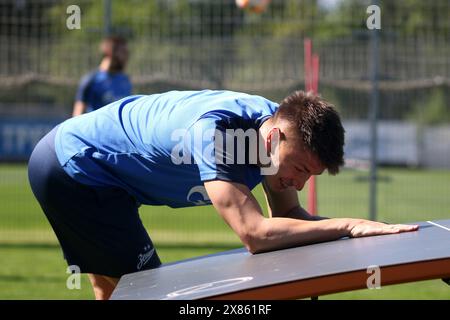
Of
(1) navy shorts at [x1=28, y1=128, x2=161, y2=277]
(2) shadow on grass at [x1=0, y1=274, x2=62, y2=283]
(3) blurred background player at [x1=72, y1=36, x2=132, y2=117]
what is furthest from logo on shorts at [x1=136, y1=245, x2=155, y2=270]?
(3) blurred background player at [x1=72, y1=36, x2=132, y2=117]

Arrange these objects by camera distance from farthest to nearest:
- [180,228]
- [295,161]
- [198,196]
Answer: [180,228]
[198,196]
[295,161]

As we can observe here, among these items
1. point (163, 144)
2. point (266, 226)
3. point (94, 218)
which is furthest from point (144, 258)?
point (266, 226)

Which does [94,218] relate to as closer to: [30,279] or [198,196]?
[198,196]

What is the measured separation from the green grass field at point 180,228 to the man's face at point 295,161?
3.41m

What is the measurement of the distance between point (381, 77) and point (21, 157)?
5.06 m

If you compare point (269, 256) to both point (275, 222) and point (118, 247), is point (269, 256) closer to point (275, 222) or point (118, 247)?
point (275, 222)

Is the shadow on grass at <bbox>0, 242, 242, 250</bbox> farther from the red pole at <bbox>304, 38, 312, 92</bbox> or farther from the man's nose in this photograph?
the man's nose

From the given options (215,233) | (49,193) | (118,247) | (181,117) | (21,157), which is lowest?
(215,233)

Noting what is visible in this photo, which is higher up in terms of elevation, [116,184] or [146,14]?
[146,14]

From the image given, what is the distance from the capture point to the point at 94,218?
3.78 metres

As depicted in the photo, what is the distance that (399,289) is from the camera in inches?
277

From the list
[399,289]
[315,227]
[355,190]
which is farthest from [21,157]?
[315,227]

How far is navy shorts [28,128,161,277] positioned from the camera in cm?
376

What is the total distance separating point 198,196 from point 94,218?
19.5 inches
